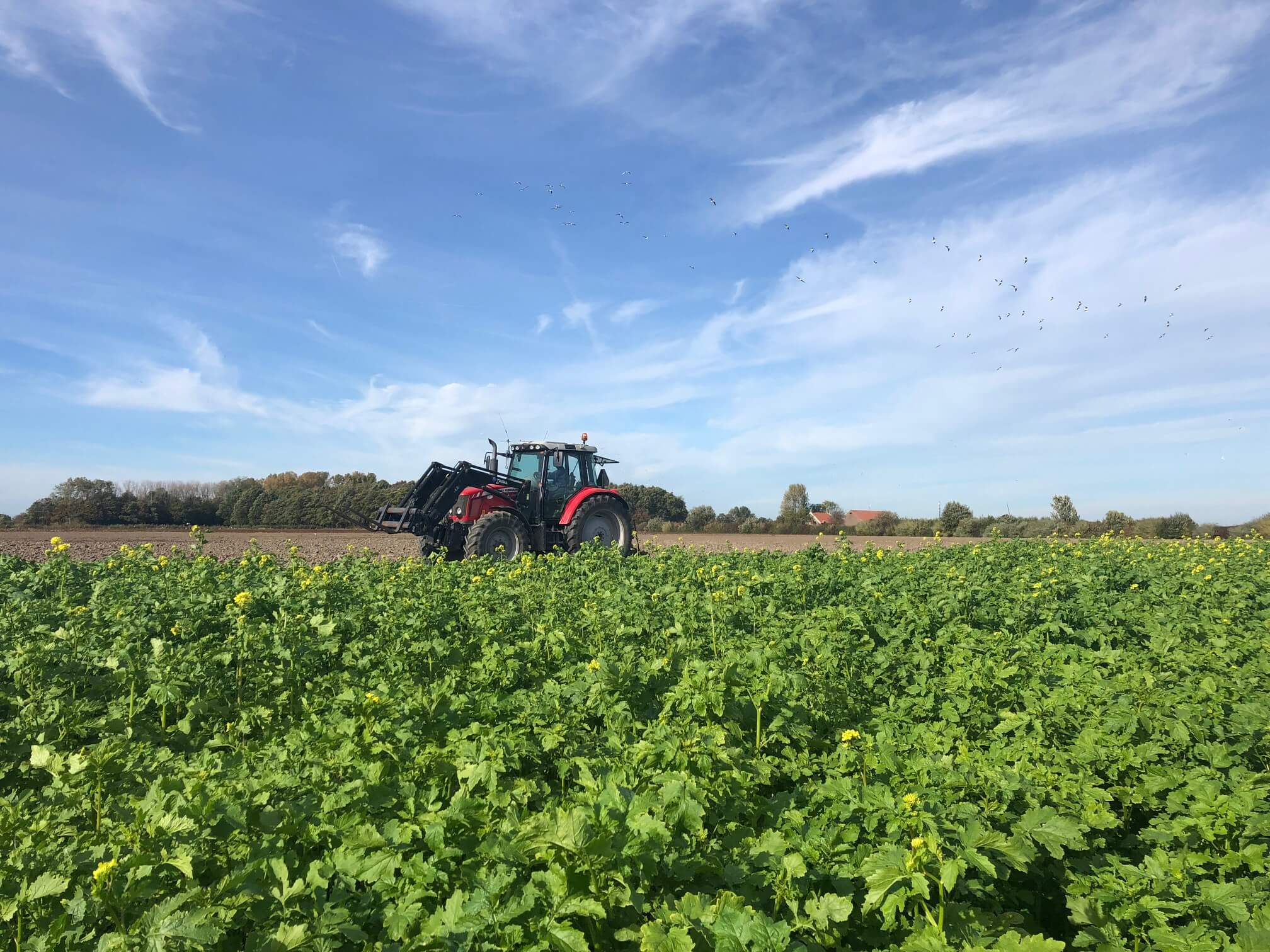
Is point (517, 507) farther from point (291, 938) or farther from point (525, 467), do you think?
point (291, 938)

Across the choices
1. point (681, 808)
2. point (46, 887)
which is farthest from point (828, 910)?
point (46, 887)

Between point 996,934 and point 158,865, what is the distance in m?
2.94

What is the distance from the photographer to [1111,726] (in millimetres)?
4020

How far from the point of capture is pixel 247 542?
20500 mm

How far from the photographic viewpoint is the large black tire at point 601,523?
14.9m

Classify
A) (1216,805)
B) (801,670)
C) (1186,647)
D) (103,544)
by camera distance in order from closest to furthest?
(1216,805), (801,670), (1186,647), (103,544)

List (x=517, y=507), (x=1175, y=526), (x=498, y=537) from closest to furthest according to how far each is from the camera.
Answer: (x=498, y=537) → (x=517, y=507) → (x=1175, y=526)

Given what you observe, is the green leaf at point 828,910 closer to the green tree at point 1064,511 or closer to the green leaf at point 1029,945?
the green leaf at point 1029,945

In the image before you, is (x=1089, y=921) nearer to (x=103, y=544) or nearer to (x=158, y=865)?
(x=158, y=865)

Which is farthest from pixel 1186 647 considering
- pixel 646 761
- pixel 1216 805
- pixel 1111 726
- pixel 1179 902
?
pixel 646 761

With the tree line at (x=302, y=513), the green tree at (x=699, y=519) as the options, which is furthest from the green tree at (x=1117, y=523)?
the green tree at (x=699, y=519)

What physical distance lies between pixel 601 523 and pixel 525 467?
6.72ft

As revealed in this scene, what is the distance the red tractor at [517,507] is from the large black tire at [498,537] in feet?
0.05

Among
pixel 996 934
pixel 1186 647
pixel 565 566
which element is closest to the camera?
pixel 996 934
